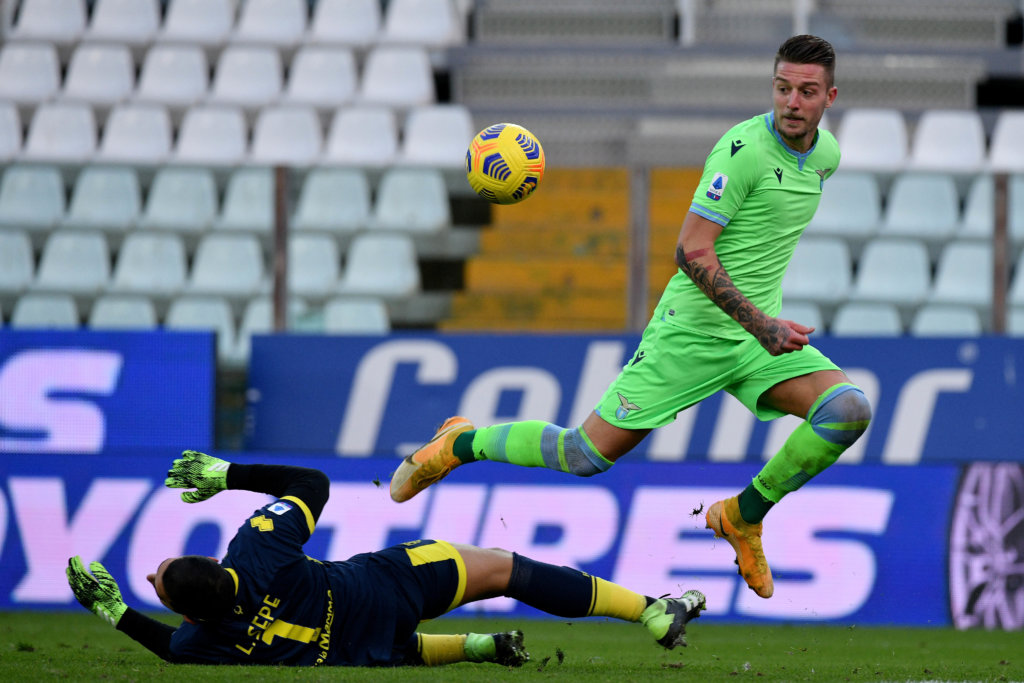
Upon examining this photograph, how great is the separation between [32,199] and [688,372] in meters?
6.35

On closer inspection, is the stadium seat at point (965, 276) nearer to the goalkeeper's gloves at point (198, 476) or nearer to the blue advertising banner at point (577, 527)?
the blue advertising banner at point (577, 527)

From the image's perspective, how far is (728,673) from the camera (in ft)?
17.6

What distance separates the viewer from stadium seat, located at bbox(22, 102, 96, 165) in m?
12.2

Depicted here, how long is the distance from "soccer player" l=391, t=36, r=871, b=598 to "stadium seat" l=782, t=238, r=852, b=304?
4.28m

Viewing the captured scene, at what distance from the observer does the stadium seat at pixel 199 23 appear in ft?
45.0

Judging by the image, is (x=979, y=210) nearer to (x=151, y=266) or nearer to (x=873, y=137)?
(x=873, y=137)

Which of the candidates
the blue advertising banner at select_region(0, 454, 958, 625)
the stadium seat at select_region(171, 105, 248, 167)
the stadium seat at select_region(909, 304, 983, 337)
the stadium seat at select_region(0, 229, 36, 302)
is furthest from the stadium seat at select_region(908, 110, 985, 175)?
the stadium seat at select_region(0, 229, 36, 302)

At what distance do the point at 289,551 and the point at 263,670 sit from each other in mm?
443

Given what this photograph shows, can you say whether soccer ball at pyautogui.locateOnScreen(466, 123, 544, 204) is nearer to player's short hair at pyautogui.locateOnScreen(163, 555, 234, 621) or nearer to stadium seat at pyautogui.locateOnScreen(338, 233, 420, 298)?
player's short hair at pyautogui.locateOnScreen(163, 555, 234, 621)

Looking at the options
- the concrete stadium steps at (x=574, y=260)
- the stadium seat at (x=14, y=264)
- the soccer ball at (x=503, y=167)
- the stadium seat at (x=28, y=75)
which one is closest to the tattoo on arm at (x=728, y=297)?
the soccer ball at (x=503, y=167)

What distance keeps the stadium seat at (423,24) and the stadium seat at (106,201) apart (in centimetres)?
466

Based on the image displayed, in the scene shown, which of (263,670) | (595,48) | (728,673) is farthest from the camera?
(595,48)

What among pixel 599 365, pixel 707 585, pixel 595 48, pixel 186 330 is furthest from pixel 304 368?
Answer: pixel 595 48

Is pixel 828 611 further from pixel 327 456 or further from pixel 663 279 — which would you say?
pixel 327 456
